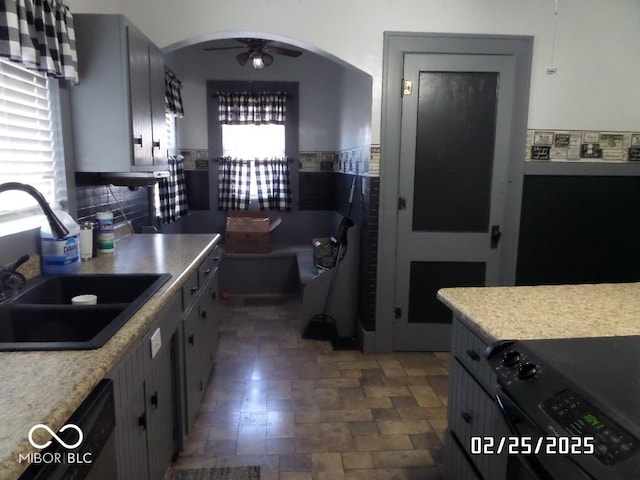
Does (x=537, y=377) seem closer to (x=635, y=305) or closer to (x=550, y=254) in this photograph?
(x=635, y=305)

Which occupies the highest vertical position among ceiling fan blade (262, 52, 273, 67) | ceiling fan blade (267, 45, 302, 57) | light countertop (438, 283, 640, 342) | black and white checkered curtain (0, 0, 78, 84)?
ceiling fan blade (267, 45, 302, 57)

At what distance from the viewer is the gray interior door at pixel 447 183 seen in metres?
3.13

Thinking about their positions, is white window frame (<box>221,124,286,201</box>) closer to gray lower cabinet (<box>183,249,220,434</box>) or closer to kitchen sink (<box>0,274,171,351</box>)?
gray lower cabinet (<box>183,249,220,434</box>)

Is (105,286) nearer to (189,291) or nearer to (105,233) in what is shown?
(189,291)

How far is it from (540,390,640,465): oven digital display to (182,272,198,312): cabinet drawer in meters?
1.50

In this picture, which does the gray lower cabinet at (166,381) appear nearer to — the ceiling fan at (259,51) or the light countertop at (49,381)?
the light countertop at (49,381)

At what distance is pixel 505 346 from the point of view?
123 centimetres

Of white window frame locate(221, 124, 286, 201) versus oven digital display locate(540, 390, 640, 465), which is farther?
white window frame locate(221, 124, 286, 201)

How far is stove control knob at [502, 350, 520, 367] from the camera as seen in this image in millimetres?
1152

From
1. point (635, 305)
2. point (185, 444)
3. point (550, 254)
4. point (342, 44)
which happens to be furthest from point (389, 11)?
point (185, 444)

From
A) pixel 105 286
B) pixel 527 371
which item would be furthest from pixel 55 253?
pixel 527 371

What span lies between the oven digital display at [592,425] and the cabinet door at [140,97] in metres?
2.09

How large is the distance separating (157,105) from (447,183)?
6.43 feet

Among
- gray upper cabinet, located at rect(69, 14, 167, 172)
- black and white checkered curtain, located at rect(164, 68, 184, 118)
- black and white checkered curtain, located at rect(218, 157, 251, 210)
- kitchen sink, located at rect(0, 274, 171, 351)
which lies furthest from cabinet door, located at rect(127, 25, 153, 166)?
black and white checkered curtain, located at rect(218, 157, 251, 210)
